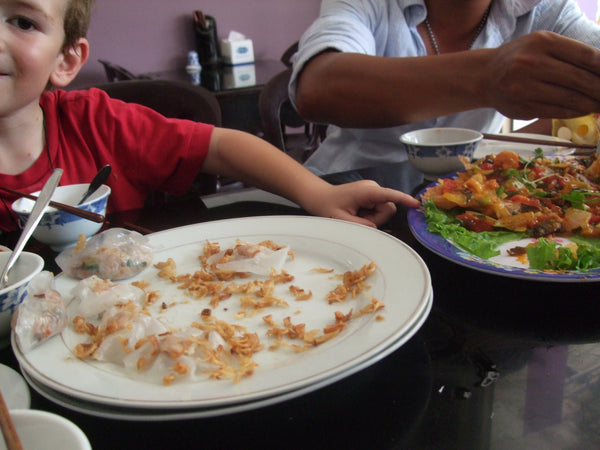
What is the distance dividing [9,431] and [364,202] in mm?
710

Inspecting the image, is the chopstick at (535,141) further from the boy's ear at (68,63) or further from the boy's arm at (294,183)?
the boy's ear at (68,63)

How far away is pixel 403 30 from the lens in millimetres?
1469

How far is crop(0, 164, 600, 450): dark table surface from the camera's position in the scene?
42cm

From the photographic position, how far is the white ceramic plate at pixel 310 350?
0.43m

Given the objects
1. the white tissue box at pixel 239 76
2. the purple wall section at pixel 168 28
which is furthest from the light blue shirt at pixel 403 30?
the purple wall section at pixel 168 28

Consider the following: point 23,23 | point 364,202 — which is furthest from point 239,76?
point 364,202

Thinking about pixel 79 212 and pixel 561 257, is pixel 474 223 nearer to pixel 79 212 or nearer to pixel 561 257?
pixel 561 257

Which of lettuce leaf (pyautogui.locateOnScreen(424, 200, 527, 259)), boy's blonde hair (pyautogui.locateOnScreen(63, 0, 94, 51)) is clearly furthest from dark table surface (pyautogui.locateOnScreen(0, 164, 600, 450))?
boy's blonde hair (pyautogui.locateOnScreen(63, 0, 94, 51))

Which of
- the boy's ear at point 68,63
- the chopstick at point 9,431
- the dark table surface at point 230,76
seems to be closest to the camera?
the chopstick at point 9,431

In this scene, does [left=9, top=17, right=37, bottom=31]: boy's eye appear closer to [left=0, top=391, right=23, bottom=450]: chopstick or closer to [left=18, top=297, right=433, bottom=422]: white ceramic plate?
[left=18, top=297, right=433, bottom=422]: white ceramic plate

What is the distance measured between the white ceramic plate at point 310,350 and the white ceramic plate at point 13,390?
0.01 meters

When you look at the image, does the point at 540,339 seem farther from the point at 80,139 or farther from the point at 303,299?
the point at 80,139

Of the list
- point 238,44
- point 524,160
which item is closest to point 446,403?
point 524,160

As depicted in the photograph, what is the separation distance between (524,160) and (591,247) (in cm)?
38
